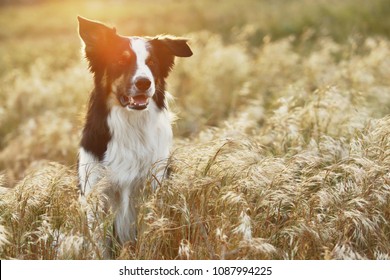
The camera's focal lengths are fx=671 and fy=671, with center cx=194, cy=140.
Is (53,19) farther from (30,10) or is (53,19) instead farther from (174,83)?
(174,83)

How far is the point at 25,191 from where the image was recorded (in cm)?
409

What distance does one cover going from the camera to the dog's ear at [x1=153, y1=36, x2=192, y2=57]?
4531 millimetres

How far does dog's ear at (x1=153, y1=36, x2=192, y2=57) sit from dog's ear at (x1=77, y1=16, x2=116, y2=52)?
0.33m

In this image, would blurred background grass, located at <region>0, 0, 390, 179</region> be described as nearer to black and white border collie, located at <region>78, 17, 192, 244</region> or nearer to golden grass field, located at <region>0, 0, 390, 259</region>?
golden grass field, located at <region>0, 0, 390, 259</region>

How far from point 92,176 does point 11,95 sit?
4.68m

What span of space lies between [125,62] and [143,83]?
209 mm

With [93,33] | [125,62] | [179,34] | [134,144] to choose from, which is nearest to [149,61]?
[125,62]

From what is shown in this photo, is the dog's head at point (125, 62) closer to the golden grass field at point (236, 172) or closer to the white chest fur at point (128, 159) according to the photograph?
the white chest fur at point (128, 159)

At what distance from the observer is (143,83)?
4180mm

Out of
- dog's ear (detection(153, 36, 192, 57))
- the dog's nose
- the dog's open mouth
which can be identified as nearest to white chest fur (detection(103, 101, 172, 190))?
the dog's open mouth

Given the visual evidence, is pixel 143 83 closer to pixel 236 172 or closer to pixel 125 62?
pixel 125 62
